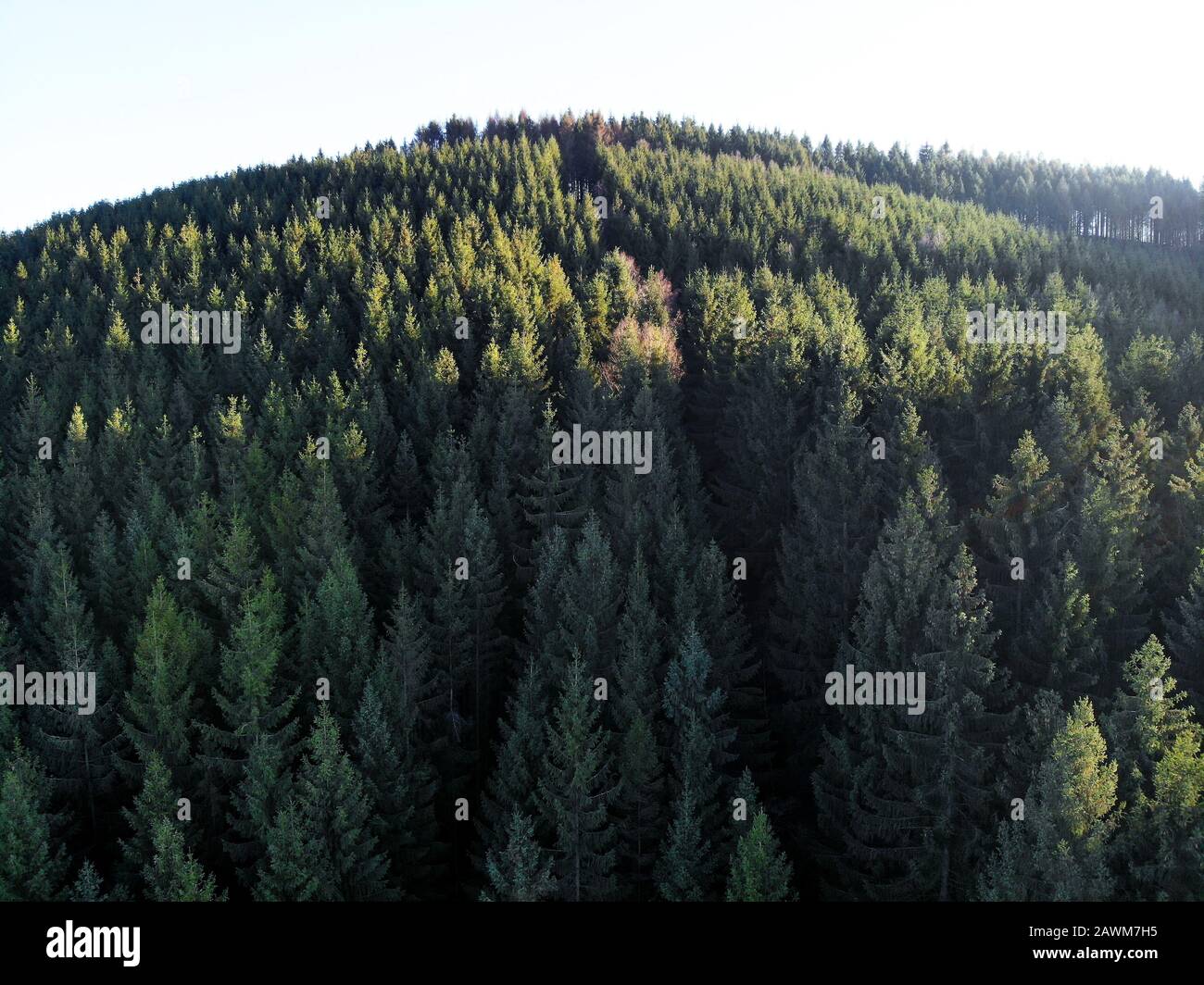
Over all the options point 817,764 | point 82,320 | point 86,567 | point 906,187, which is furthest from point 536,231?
point 906,187

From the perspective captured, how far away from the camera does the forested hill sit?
29.4 metres

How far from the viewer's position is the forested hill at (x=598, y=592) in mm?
29391

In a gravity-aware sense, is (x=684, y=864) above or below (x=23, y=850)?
below

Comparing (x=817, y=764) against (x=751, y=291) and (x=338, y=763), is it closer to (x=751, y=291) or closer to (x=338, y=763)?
(x=338, y=763)

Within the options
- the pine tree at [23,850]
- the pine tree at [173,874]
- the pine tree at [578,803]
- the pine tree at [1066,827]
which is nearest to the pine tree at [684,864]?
the pine tree at [578,803]

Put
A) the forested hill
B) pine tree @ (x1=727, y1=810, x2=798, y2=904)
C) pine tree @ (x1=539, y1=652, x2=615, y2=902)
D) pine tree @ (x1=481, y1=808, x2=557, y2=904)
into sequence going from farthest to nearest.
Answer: pine tree @ (x1=539, y1=652, x2=615, y2=902) < the forested hill < pine tree @ (x1=481, y1=808, x2=557, y2=904) < pine tree @ (x1=727, y1=810, x2=798, y2=904)

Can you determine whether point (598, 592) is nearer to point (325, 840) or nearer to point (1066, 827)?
point (325, 840)

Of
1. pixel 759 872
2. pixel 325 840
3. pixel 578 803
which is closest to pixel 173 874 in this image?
pixel 325 840

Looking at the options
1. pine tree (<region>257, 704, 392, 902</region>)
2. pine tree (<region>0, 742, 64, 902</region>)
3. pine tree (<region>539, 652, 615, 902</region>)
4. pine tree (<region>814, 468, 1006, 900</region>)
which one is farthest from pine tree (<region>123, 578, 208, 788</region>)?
pine tree (<region>814, 468, 1006, 900</region>)

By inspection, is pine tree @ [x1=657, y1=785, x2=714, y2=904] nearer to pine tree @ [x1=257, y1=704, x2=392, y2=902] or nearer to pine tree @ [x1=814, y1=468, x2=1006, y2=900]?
pine tree @ [x1=814, y1=468, x2=1006, y2=900]

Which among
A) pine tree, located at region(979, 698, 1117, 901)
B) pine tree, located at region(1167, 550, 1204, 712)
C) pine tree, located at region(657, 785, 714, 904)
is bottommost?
pine tree, located at region(657, 785, 714, 904)

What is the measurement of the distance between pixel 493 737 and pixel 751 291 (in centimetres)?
3824

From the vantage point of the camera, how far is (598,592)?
117 feet
